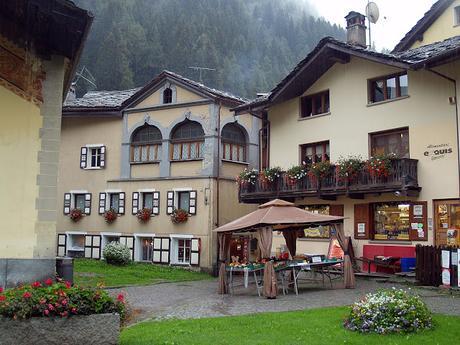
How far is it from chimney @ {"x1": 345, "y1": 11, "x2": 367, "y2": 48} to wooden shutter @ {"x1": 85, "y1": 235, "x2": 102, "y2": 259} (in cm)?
1492

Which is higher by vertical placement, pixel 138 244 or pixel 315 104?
pixel 315 104

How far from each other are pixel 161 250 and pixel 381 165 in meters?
11.6

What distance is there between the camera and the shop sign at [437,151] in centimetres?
1808

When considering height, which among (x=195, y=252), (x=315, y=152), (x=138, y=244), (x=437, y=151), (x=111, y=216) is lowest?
(x=195, y=252)

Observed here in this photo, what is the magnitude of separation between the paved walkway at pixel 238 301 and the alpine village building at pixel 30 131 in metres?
2.70

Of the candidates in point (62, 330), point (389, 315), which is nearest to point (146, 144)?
point (389, 315)

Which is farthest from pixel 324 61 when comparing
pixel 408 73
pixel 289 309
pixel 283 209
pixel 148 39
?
pixel 148 39

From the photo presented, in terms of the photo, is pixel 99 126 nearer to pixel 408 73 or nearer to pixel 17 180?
pixel 408 73

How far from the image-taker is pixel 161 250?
84.9 feet

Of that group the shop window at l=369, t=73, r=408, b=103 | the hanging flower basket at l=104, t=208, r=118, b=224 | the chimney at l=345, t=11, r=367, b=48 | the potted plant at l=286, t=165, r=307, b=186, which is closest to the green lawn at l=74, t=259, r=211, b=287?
the hanging flower basket at l=104, t=208, r=118, b=224

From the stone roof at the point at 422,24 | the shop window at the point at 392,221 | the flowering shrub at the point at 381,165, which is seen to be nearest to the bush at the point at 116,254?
the shop window at the point at 392,221

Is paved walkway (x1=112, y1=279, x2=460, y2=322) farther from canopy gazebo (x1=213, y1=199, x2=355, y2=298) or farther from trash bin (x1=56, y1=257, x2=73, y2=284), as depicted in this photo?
trash bin (x1=56, y1=257, x2=73, y2=284)

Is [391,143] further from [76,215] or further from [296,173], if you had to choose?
[76,215]

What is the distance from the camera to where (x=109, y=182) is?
91.7 feet
